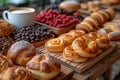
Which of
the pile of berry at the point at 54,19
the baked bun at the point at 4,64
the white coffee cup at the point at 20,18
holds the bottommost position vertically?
the baked bun at the point at 4,64

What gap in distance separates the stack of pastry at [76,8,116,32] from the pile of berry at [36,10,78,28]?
68 millimetres

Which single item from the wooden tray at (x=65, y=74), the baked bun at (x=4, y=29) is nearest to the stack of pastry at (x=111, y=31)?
the wooden tray at (x=65, y=74)

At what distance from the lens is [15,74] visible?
0.64 meters

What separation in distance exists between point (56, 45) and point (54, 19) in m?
0.29

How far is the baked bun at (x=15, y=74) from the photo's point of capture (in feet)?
2.07

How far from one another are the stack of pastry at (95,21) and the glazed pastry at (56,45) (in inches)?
→ 9.8

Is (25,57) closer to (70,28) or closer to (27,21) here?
(27,21)

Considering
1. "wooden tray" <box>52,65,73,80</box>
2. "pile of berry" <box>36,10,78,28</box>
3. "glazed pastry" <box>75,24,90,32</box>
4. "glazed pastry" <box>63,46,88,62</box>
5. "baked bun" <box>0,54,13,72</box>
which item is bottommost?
"wooden tray" <box>52,65,73,80</box>

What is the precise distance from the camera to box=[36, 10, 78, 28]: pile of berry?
1.13 meters

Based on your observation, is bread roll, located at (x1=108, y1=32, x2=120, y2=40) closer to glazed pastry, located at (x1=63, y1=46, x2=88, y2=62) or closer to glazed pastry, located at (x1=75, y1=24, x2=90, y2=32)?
glazed pastry, located at (x1=75, y1=24, x2=90, y2=32)

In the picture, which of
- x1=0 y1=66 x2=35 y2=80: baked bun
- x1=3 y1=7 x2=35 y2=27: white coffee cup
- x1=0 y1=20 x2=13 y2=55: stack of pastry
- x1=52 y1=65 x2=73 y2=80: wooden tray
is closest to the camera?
x1=0 y1=66 x2=35 y2=80: baked bun

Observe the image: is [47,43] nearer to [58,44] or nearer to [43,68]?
[58,44]

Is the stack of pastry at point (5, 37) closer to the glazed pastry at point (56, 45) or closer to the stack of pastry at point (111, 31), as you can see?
the glazed pastry at point (56, 45)

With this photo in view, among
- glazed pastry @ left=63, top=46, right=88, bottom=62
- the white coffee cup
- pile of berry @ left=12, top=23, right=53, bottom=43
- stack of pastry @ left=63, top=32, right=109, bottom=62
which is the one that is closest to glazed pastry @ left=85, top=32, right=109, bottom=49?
stack of pastry @ left=63, top=32, right=109, bottom=62
